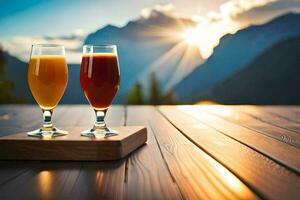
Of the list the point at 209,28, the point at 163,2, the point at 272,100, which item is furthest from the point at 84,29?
the point at 272,100

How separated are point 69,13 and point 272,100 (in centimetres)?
415

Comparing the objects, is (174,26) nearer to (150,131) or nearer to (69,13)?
(69,13)

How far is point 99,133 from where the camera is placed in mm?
1271

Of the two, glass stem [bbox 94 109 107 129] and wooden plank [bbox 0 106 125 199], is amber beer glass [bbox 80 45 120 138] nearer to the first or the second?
glass stem [bbox 94 109 107 129]

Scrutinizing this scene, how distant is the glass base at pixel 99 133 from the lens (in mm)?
1242

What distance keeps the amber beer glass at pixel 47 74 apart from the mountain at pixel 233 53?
27.5 ft

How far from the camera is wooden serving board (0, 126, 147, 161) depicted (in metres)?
1.14

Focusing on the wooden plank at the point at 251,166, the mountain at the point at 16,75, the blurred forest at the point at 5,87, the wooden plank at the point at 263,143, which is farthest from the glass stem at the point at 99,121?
the blurred forest at the point at 5,87

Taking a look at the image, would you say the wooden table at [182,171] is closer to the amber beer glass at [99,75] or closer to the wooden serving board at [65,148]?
the wooden serving board at [65,148]

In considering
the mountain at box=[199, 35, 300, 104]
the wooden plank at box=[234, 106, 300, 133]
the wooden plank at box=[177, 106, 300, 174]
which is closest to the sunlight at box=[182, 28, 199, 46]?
the mountain at box=[199, 35, 300, 104]

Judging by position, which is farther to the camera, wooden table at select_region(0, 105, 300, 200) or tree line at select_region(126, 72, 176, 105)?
tree line at select_region(126, 72, 176, 105)

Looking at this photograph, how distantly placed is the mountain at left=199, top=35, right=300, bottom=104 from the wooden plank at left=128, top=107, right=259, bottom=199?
8.71 m

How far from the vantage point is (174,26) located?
388 inches

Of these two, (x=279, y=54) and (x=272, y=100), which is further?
(x=279, y=54)
